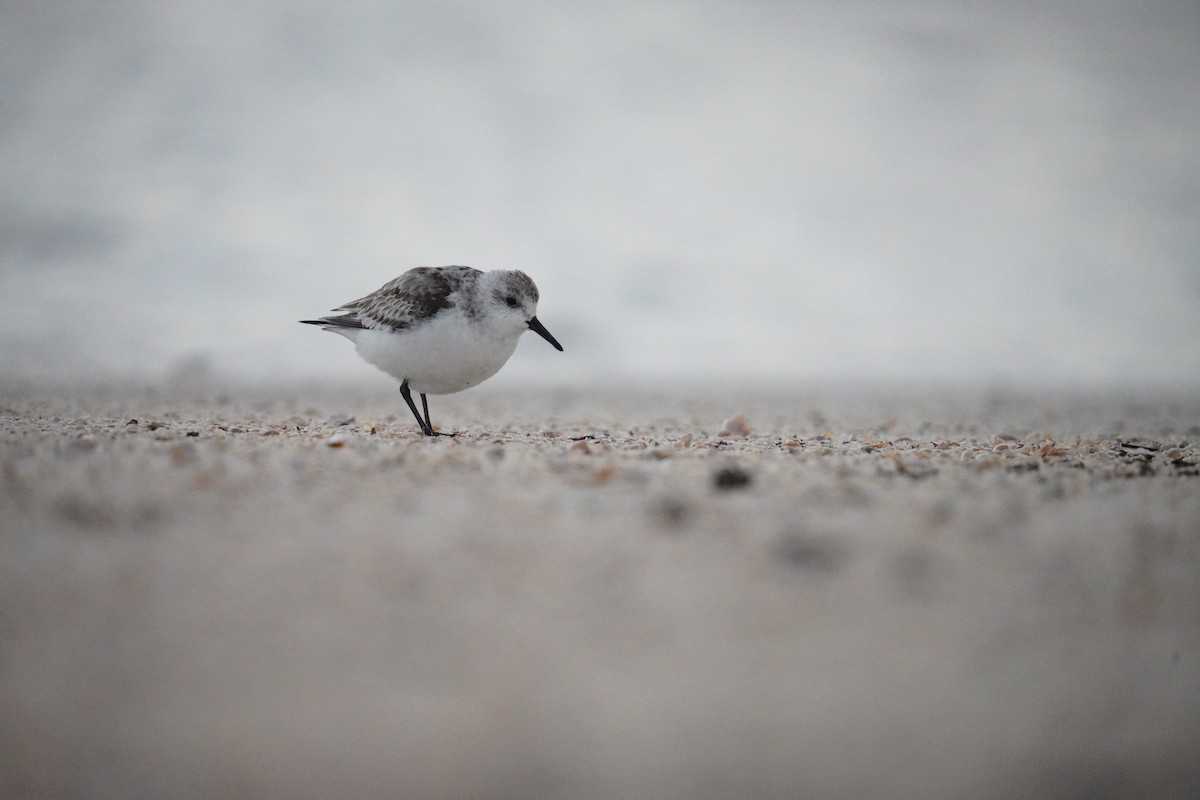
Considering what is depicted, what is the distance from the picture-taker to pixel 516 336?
6.23 m

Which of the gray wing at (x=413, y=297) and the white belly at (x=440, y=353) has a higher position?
the gray wing at (x=413, y=297)

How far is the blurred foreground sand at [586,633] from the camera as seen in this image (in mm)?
1783

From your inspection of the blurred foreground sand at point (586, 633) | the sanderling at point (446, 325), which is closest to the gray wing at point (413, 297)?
the sanderling at point (446, 325)

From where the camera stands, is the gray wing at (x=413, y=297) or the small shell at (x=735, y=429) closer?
the gray wing at (x=413, y=297)

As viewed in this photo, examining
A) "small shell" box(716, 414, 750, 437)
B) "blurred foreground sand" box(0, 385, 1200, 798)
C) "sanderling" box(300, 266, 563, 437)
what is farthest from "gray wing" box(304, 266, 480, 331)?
"small shell" box(716, 414, 750, 437)

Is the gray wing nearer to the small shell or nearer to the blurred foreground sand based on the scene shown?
the blurred foreground sand

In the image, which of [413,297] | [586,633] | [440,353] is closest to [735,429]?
[440,353]

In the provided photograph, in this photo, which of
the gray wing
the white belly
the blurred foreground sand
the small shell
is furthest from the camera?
the small shell

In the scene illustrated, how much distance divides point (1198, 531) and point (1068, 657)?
1.44 m

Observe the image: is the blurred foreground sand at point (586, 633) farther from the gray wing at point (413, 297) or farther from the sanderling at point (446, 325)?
the gray wing at point (413, 297)

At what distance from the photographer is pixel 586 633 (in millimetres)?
2229

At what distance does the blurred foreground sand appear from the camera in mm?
1783

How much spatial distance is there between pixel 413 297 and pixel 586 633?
4.15m

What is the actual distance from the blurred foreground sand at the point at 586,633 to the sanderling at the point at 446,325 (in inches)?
73.0
